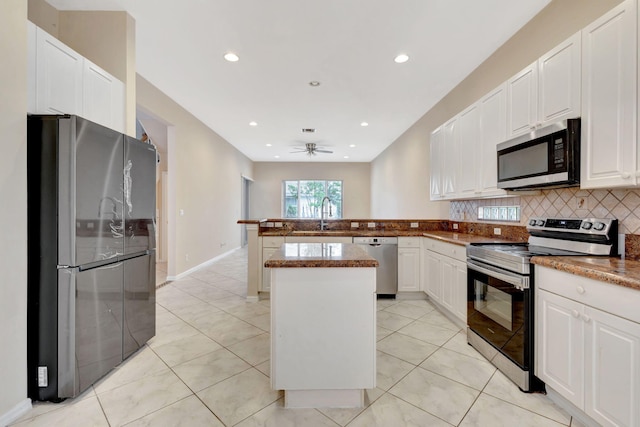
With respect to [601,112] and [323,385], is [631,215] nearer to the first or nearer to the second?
[601,112]

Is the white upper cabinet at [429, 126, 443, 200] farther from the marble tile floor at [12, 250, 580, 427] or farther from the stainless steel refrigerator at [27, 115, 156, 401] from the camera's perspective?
the stainless steel refrigerator at [27, 115, 156, 401]

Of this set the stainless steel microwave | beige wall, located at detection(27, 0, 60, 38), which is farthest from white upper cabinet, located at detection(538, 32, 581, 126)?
beige wall, located at detection(27, 0, 60, 38)

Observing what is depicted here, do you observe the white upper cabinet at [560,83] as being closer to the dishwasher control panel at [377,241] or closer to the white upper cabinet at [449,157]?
the white upper cabinet at [449,157]

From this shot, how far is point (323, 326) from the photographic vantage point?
1.60 m

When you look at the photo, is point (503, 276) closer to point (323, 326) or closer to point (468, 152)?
point (323, 326)

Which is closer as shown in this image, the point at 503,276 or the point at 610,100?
the point at 610,100

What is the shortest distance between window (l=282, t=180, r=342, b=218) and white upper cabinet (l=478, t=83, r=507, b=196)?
289 inches

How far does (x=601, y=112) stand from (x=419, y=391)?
2.06 metres

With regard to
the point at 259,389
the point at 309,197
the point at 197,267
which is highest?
the point at 309,197

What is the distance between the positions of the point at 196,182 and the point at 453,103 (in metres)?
4.59

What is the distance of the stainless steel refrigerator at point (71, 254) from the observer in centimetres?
163

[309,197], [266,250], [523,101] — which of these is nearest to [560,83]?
[523,101]

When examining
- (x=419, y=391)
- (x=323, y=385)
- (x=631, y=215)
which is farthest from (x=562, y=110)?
(x=323, y=385)

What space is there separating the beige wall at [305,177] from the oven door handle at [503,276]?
7.63 meters
